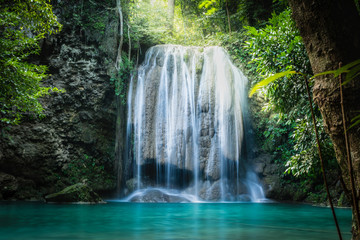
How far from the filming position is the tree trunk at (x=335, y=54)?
126 cm

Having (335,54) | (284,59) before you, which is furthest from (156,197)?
(335,54)

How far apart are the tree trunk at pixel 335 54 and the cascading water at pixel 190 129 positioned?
10212mm

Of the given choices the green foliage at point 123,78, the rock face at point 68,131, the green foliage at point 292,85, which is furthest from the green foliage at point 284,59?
the rock face at point 68,131

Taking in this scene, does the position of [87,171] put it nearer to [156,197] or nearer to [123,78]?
[156,197]

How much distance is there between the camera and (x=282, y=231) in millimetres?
4277

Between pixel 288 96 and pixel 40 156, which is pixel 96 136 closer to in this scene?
pixel 40 156

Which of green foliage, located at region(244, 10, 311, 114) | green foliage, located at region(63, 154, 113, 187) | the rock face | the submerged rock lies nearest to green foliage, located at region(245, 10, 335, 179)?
green foliage, located at region(244, 10, 311, 114)

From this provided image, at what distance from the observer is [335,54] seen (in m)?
1.30

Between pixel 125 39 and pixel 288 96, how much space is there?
10242mm

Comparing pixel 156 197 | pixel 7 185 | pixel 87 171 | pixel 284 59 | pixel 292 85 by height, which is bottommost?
pixel 156 197

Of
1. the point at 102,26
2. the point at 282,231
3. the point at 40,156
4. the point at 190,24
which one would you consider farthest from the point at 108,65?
the point at 282,231

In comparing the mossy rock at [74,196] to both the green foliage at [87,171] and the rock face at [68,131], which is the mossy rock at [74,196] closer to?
the rock face at [68,131]

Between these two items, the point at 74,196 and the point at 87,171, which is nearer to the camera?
the point at 74,196

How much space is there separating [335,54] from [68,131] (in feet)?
39.2
